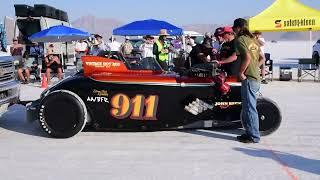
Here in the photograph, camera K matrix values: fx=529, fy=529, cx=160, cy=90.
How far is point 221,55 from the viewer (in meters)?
8.40

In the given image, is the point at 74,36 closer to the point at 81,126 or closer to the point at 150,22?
the point at 150,22

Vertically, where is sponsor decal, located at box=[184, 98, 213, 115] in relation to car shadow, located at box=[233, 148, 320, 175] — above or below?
above

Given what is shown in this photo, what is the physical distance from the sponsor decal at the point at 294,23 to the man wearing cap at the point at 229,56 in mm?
8249

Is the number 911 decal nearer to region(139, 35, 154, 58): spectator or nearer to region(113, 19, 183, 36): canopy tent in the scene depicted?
region(139, 35, 154, 58): spectator

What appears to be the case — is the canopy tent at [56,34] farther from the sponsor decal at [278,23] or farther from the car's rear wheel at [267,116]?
the car's rear wheel at [267,116]

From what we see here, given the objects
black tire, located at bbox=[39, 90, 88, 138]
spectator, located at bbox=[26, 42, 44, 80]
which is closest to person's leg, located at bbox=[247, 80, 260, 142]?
black tire, located at bbox=[39, 90, 88, 138]

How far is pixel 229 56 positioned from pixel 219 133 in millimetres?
1185

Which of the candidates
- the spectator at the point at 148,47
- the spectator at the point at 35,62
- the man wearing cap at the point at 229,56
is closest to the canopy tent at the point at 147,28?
the spectator at the point at 148,47

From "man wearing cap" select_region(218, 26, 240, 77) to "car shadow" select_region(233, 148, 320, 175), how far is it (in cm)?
114

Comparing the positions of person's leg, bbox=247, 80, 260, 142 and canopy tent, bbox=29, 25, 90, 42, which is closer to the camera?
person's leg, bbox=247, 80, 260, 142

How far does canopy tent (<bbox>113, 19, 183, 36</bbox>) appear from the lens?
62.8ft

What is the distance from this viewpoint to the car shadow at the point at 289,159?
596cm

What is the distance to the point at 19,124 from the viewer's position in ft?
28.9

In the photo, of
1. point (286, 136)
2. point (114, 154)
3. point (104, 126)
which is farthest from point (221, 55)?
point (114, 154)
